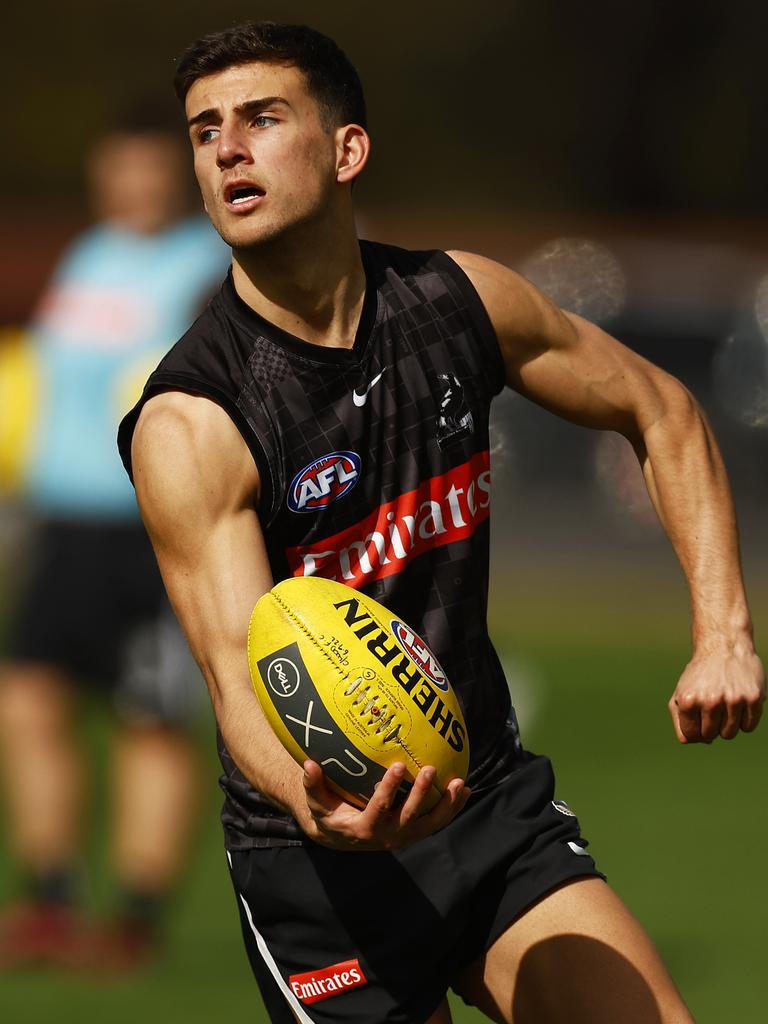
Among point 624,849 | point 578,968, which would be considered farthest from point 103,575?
point 578,968

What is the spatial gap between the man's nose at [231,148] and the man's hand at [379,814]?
1380 millimetres

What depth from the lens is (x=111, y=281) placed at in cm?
778

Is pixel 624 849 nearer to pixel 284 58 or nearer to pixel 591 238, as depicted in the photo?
pixel 284 58

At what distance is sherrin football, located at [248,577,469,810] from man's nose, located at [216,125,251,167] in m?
0.96

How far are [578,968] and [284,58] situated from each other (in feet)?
6.79

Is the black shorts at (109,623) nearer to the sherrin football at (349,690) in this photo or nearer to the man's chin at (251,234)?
the man's chin at (251,234)

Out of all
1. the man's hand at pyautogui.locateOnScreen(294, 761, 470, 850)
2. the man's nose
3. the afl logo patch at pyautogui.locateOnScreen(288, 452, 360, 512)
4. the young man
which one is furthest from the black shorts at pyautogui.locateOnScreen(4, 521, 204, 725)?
the man's hand at pyautogui.locateOnScreen(294, 761, 470, 850)

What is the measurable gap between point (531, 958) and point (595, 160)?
3203cm

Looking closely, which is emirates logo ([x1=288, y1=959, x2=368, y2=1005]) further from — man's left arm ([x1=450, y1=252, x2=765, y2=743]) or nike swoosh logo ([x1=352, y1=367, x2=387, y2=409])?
nike swoosh logo ([x1=352, y1=367, x2=387, y2=409])

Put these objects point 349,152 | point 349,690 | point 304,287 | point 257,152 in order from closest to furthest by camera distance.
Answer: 1. point 349,690
2. point 257,152
3. point 304,287
4. point 349,152

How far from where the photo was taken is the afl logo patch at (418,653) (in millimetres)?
3957

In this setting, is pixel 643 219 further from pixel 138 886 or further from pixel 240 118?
pixel 240 118

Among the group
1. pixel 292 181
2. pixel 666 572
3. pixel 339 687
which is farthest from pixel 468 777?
pixel 666 572

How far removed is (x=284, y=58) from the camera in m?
4.46
